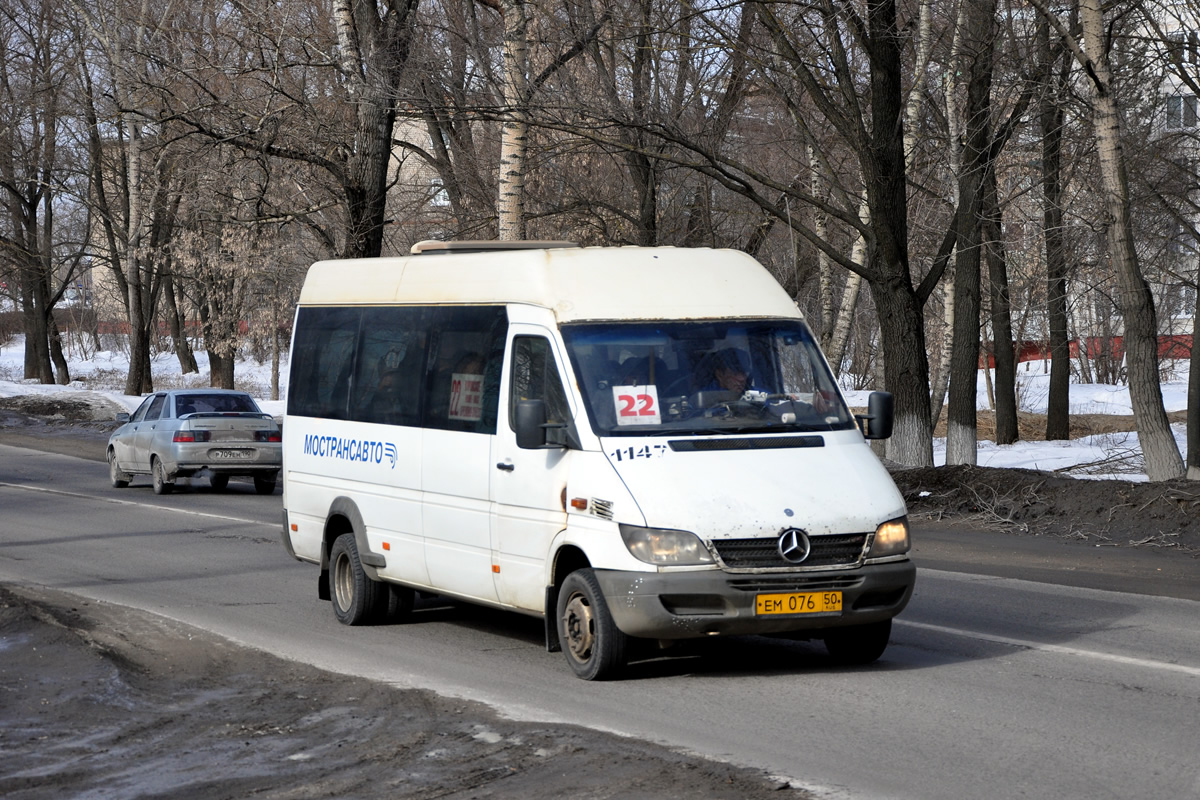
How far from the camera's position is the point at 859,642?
8484 millimetres

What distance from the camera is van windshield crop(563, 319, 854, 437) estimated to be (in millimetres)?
8258

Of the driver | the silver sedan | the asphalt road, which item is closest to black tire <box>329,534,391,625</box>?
the asphalt road

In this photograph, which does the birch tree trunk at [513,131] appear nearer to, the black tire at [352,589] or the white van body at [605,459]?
the white van body at [605,459]

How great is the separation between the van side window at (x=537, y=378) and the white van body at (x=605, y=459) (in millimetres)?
14

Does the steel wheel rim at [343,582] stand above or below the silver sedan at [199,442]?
below

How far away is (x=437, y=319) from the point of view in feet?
31.7

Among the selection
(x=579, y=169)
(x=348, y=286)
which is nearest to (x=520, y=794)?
(x=348, y=286)

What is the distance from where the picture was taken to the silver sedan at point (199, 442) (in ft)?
70.1

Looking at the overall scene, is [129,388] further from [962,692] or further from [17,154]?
[962,692]

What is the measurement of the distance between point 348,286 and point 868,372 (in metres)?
52.7

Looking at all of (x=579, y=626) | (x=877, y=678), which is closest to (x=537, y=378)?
(x=579, y=626)

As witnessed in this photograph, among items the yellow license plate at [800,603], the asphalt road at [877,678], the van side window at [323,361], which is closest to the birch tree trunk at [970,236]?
the asphalt road at [877,678]

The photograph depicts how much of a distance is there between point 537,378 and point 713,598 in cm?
177

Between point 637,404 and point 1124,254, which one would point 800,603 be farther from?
point 1124,254
